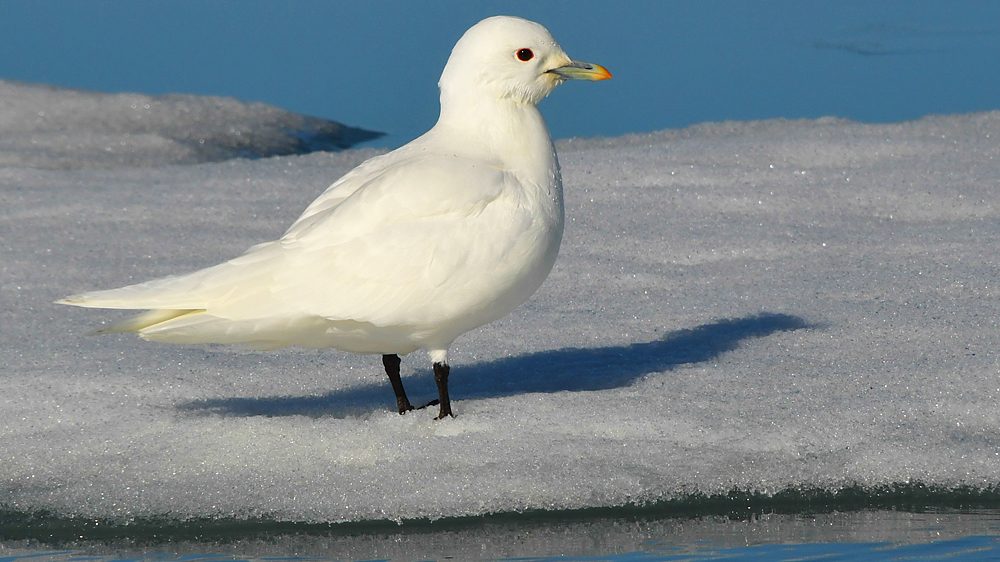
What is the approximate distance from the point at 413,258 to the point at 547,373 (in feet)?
3.18

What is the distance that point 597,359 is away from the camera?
4.95 meters

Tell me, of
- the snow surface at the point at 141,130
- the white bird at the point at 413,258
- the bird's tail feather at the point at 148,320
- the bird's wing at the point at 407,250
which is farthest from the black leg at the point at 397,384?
the snow surface at the point at 141,130

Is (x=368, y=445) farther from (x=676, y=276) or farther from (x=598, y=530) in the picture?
(x=676, y=276)

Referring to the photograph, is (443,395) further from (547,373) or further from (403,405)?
(547,373)

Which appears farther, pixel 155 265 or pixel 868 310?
pixel 155 265

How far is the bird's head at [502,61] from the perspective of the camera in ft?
14.0

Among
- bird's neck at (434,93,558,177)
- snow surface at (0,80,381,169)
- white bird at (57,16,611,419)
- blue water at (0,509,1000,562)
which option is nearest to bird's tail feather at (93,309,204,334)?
white bird at (57,16,611,419)

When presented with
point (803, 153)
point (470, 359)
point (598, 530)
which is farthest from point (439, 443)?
point (803, 153)

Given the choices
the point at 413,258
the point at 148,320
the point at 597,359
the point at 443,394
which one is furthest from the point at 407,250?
the point at 597,359

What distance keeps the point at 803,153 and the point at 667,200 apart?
1.00 metres

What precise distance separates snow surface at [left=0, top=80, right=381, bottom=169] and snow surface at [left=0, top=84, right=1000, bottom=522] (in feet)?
3.57

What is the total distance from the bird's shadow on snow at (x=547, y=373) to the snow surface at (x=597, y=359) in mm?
14

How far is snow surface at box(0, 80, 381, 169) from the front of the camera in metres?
8.87

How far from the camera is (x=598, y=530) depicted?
3641 millimetres
